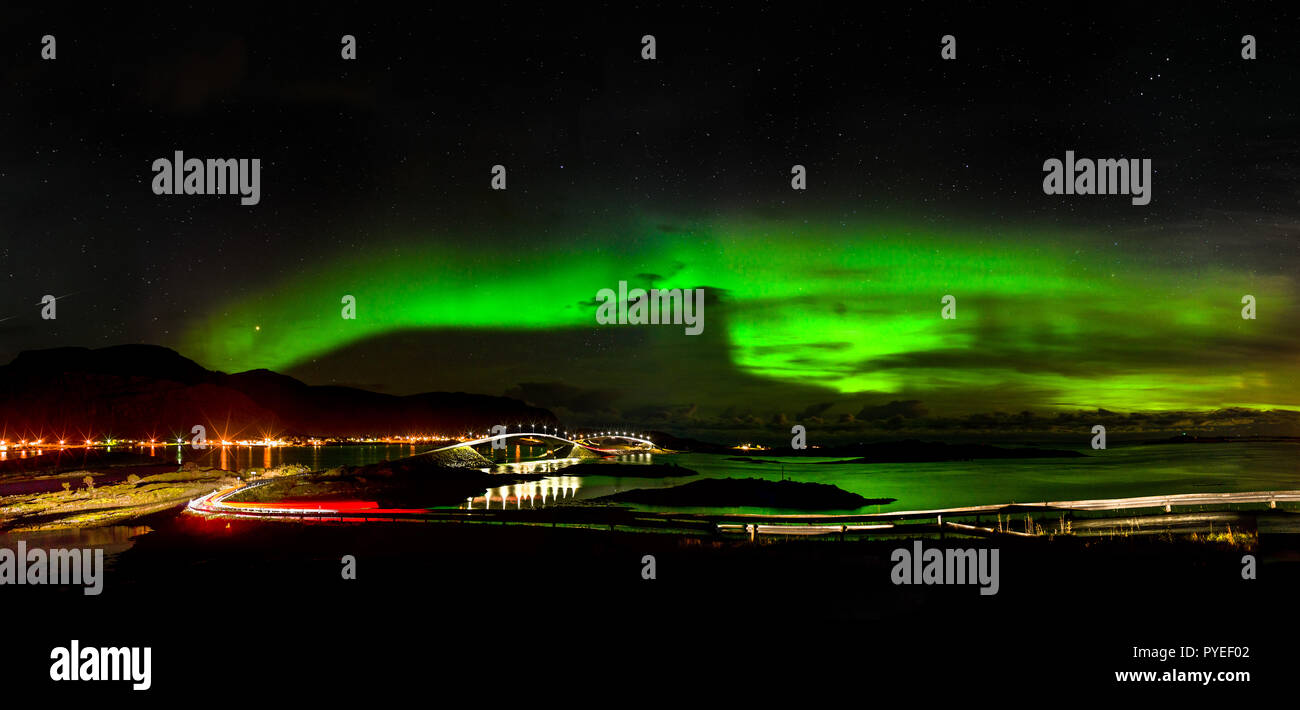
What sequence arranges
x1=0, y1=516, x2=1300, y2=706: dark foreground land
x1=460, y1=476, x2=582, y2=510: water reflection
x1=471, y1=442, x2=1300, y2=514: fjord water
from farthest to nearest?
x1=471, y1=442, x2=1300, y2=514: fjord water → x1=460, y1=476, x2=582, y2=510: water reflection → x1=0, y1=516, x2=1300, y2=706: dark foreground land

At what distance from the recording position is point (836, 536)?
30266mm

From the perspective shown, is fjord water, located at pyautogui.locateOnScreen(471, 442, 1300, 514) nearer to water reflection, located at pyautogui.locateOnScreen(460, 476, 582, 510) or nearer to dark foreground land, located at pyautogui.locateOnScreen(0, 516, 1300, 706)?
water reflection, located at pyautogui.locateOnScreen(460, 476, 582, 510)

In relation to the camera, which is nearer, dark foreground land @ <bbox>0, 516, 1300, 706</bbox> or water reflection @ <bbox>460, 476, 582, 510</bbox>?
dark foreground land @ <bbox>0, 516, 1300, 706</bbox>

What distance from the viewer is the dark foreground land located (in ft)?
43.3

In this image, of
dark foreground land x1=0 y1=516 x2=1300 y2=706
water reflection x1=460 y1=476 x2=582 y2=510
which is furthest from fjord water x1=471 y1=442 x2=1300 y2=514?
dark foreground land x1=0 y1=516 x2=1300 y2=706
